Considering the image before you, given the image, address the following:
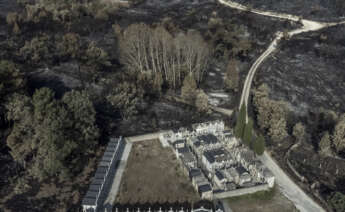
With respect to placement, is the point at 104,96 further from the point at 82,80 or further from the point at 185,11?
the point at 185,11

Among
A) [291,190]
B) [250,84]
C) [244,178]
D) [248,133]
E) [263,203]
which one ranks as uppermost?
[250,84]

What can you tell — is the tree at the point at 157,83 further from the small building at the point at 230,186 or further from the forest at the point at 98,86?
the small building at the point at 230,186

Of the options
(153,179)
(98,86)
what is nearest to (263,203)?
(153,179)

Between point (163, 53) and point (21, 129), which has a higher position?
point (163, 53)

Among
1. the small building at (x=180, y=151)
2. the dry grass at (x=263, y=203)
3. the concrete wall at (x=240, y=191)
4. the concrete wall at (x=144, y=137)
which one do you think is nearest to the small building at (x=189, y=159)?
the small building at (x=180, y=151)

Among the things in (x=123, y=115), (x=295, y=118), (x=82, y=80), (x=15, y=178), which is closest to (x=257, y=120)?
(x=295, y=118)

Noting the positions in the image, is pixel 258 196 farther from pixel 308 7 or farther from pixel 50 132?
pixel 308 7
